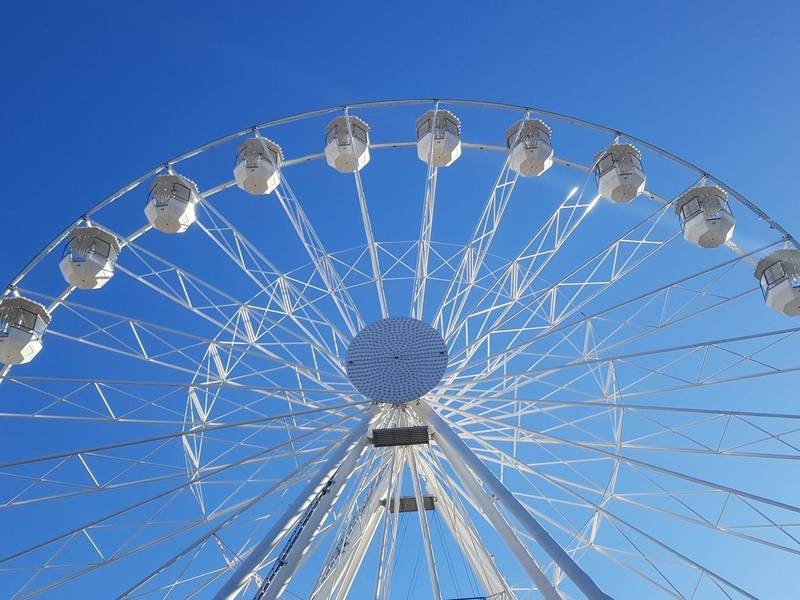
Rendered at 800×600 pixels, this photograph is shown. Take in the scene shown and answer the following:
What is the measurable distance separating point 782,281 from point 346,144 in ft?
30.5

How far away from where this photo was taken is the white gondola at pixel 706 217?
1709cm

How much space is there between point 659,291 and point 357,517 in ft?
22.9

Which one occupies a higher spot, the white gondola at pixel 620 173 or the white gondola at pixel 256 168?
the white gondola at pixel 256 168

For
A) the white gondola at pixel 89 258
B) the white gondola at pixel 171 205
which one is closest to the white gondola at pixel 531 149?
the white gondola at pixel 171 205

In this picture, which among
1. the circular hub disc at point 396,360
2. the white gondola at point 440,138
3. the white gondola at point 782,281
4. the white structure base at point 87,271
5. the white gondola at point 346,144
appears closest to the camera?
the circular hub disc at point 396,360

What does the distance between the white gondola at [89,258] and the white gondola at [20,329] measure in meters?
0.92

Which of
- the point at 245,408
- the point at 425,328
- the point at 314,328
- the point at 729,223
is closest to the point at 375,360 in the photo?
the point at 425,328

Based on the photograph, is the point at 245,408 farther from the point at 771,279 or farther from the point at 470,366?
the point at 771,279

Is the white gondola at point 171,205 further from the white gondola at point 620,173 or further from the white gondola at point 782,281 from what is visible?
the white gondola at point 782,281

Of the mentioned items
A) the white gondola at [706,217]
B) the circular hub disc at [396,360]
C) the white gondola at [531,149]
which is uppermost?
the white gondola at [531,149]

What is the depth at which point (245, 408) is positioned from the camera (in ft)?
58.8

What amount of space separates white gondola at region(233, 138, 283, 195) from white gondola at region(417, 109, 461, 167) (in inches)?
128

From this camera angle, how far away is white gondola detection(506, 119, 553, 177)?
727 inches

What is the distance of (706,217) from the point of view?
1709 cm
